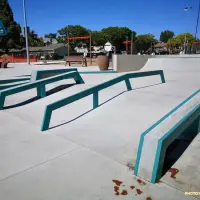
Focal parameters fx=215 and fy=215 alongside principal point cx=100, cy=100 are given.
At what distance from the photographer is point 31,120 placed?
4.81 m

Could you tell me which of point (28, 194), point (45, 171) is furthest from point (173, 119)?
point (28, 194)

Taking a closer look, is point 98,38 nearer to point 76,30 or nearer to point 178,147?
point 76,30

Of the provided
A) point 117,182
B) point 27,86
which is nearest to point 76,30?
point 27,86

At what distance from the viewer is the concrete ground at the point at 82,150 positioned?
91.7 inches

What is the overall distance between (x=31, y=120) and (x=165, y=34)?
8017 inches

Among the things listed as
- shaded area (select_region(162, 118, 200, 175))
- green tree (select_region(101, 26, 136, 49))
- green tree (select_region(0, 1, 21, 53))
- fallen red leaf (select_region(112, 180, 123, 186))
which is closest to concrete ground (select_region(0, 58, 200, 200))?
fallen red leaf (select_region(112, 180, 123, 186))

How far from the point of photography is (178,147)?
321 centimetres

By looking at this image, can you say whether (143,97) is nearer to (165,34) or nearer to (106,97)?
(106,97)

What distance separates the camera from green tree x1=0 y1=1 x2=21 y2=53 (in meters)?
51.5

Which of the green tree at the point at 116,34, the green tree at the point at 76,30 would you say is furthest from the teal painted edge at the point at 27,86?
the green tree at the point at 116,34

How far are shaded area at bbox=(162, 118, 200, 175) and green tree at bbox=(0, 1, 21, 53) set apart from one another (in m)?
55.7

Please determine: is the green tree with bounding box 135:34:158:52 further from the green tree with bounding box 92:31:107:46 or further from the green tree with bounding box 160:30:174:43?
the green tree with bounding box 160:30:174:43

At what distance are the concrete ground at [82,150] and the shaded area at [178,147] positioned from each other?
0.29 meters

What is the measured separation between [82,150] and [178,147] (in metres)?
1.44
